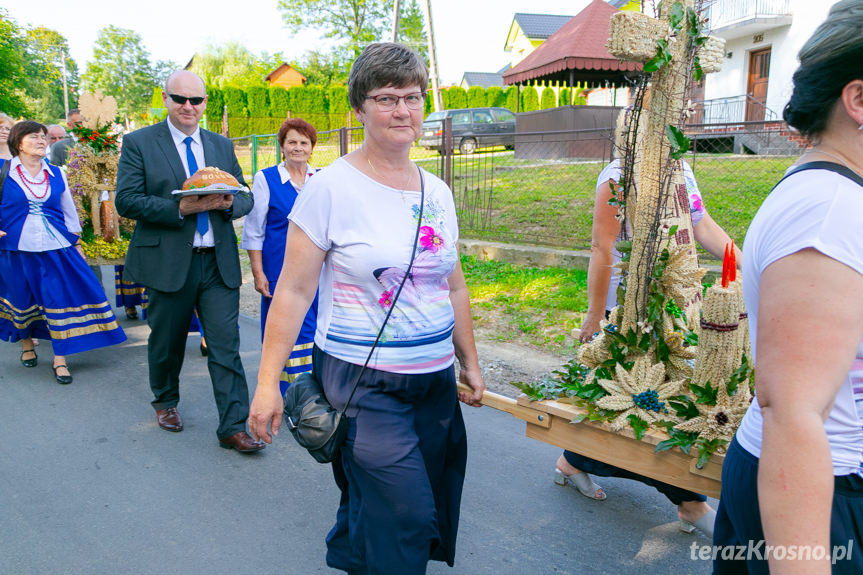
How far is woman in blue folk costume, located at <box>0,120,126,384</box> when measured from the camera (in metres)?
5.71

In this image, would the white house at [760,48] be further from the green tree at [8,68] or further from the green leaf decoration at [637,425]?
the green tree at [8,68]

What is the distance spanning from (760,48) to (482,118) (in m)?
9.19

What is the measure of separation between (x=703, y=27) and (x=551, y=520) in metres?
2.30

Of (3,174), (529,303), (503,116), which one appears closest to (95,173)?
(3,174)

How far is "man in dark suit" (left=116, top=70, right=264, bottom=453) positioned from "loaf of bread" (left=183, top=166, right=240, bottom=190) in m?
0.09

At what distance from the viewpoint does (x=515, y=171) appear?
12.6m

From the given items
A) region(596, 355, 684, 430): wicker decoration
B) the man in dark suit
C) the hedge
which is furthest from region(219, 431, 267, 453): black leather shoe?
the hedge

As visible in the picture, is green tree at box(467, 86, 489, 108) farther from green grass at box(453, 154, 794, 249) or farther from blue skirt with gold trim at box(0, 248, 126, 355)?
blue skirt with gold trim at box(0, 248, 126, 355)

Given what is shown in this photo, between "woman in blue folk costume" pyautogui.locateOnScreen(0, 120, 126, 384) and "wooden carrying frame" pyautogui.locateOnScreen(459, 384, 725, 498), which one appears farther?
"woman in blue folk costume" pyautogui.locateOnScreen(0, 120, 126, 384)

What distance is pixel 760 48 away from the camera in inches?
844

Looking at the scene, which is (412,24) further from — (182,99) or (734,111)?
(182,99)

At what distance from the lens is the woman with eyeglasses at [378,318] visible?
2107 millimetres

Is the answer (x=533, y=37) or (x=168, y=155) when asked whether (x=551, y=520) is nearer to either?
(x=168, y=155)

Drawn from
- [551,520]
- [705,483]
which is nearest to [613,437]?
[705,483]
